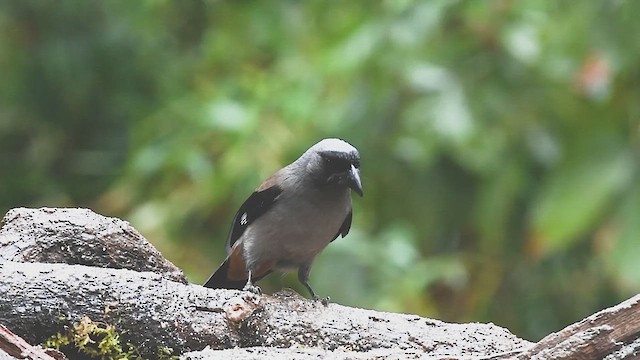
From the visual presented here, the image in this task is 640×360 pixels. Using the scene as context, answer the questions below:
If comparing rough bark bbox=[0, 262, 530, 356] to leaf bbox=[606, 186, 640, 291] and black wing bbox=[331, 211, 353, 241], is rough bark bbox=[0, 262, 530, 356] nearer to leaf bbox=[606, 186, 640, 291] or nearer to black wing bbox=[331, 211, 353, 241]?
black wing bbox=[331, 211, 353, 241]

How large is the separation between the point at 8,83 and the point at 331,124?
3.55 m

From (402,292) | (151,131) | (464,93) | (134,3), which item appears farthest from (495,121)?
(134,3)

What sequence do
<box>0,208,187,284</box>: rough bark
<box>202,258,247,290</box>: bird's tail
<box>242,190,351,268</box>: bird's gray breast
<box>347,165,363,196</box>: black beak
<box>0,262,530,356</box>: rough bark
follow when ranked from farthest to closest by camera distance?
→ <box>202,258,247,290</box>: bird's tail, <box>242,190,351,268</box>: bird's gray breast, <box>347,165,363,196</box>: black beak, <box>0,208,187,284</box>: rough bark, <box>0,262,530,356</box>: rough bark

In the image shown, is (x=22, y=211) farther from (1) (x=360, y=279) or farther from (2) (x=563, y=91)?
(2) (x=563, y=91)

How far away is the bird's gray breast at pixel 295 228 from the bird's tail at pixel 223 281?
8.6 inches

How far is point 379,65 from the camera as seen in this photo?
224 inches

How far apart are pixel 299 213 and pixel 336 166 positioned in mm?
266

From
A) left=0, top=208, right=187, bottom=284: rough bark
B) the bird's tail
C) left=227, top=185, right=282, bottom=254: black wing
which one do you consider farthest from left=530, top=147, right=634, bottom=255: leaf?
left=0, top=208, right=187, bottom=284: rough bark

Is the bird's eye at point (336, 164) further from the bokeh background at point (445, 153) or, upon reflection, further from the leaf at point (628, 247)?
the leaf at point (628, 247)

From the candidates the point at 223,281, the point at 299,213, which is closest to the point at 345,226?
the point at 299,213

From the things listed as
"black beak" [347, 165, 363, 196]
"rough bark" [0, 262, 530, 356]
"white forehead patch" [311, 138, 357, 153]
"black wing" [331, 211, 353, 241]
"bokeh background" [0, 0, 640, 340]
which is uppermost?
"bokeh background" [0, 0, 640, 340]

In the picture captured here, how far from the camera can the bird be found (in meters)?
4.42

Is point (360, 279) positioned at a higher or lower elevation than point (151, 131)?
lower

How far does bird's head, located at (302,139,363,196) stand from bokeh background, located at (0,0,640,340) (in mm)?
1039
